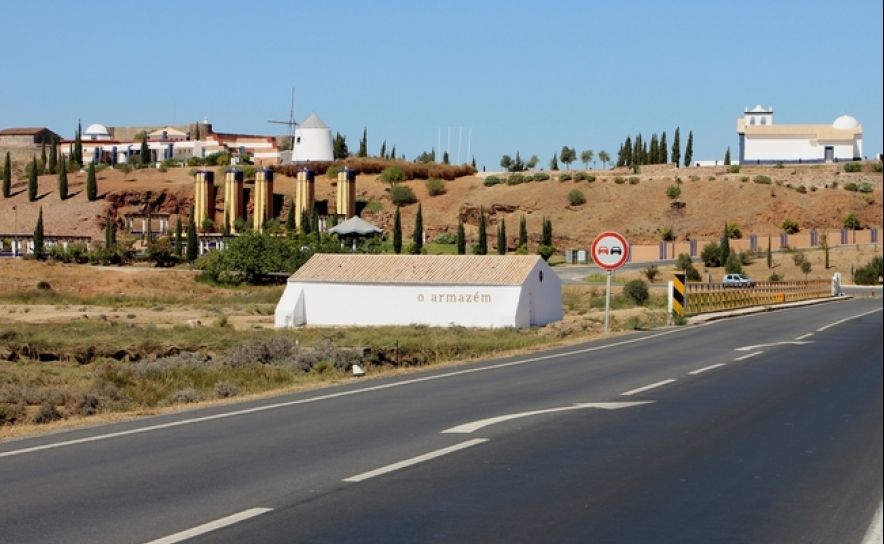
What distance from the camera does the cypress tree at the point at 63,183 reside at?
216 ft

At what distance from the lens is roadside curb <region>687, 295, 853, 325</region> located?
1449 inches

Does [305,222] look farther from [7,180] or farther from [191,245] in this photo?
[7,180]

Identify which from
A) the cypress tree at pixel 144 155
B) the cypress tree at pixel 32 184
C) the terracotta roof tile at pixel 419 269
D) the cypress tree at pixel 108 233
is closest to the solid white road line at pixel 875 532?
the terracotta roof tile at pixel 419 269

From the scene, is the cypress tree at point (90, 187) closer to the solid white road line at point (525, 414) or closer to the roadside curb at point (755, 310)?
the roadside curb at point (755, 310)

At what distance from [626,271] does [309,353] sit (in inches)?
2505

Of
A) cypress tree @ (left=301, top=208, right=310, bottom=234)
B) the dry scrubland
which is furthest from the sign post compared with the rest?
cypress tree @ (left=301, top=208, right=310, bottom=234)

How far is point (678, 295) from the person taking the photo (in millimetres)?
35156

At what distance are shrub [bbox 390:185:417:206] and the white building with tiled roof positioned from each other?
73.4 m

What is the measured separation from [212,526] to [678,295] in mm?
28360

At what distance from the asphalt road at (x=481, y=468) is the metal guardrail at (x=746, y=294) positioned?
22179 mm

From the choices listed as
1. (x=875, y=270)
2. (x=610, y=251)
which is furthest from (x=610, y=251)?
(x=875, y=270)

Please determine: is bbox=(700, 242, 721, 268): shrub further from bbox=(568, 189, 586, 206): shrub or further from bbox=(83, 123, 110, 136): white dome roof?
bbox=(83, 123, 110, 136): white dome roof

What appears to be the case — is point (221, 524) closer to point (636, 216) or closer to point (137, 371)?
point (137, 371)

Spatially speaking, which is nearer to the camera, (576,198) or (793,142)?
(576,198)
